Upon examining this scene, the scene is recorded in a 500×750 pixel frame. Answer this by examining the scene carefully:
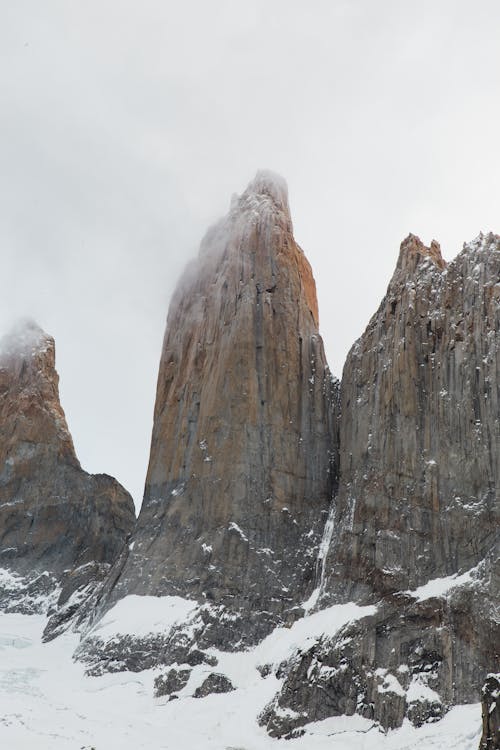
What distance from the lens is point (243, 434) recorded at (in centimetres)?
5125

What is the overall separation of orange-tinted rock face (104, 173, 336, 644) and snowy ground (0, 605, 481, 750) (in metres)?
4.85

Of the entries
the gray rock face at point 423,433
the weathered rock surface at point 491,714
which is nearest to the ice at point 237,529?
the gray rock face at point 423,433

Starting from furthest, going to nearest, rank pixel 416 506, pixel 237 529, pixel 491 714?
pixel 237 529, pixel 416 506, pixel 491 714

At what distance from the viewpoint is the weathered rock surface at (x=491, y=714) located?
1805cm

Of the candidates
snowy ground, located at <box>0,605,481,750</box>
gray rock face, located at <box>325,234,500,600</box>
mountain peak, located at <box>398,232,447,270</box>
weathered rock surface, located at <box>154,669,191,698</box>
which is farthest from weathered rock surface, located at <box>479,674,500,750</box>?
mountain peak, located at <box>398,232,447,270</box>

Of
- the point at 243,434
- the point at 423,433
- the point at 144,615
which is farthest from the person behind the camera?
the point at 243,434

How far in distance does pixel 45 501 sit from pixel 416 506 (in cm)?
3775

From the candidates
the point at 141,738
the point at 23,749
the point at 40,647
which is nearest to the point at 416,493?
the point at 141,738

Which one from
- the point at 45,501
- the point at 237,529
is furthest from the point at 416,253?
the point at 45,501

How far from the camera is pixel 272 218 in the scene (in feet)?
195

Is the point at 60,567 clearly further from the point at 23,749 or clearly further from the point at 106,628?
the point at 23,749

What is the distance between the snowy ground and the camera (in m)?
30.7

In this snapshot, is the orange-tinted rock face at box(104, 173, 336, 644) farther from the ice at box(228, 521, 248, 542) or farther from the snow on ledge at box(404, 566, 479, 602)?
the snow on ledge at box(404, 566, 479, 602)

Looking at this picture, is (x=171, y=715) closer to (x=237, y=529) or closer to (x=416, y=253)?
(x=237, y=529)
